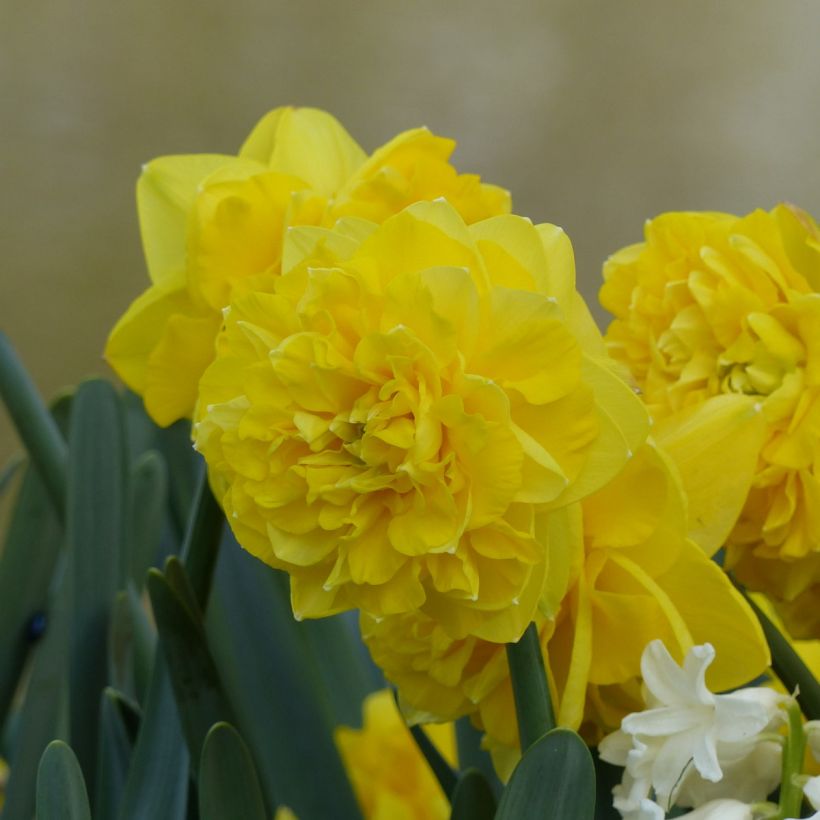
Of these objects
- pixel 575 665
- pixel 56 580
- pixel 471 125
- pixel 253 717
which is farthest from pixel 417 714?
pixel 471 125

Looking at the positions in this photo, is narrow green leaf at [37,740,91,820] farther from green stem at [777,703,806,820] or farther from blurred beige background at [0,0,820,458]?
blurred beige background at [0,0,820,458]

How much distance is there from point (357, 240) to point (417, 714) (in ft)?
0.40

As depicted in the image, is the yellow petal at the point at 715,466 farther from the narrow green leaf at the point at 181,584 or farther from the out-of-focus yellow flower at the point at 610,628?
the narrow green leaf at the point at 181,584

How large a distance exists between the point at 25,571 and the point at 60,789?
0.31m

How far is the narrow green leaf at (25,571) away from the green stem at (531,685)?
0.37m

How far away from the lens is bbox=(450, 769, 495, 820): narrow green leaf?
0.32 metres

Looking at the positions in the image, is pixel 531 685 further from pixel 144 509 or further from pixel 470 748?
pixel 144 509

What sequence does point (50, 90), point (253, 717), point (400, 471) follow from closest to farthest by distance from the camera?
1. point (400, 471)
2. point (253, 717)
3. point (50, 90)

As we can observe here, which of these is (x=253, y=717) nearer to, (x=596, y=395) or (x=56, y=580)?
(x=56, y=580)

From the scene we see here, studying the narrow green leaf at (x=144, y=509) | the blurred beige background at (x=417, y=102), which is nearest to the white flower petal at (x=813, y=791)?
the narrow green leaf at (x=144, y=509)

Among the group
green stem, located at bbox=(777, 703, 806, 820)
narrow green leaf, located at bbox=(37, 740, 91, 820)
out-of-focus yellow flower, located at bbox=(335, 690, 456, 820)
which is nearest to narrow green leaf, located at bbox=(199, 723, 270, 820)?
narrow green leaf, located at bbox=(37, 740, 91, 820)

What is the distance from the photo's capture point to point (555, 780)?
24cm

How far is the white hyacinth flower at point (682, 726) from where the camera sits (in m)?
0.24

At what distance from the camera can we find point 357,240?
0.81ft
